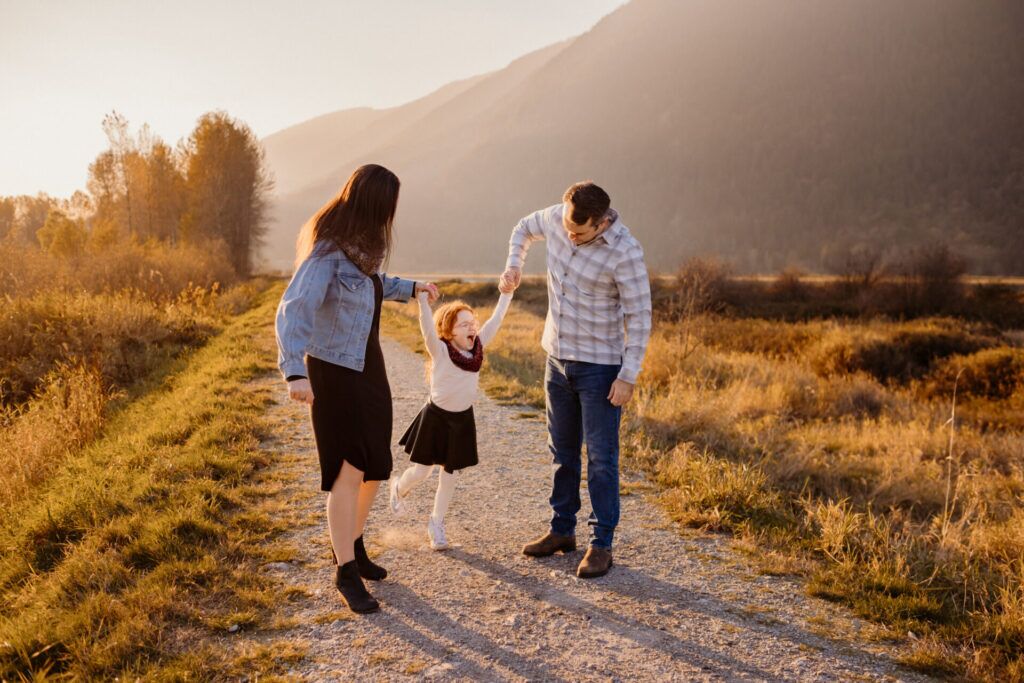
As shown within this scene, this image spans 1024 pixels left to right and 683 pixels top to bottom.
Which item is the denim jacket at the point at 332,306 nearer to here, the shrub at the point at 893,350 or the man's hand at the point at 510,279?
the man's hand at the point at 510,279

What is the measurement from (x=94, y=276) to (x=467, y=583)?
706 inches

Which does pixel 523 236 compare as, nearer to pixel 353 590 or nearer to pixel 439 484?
pixel 439 484

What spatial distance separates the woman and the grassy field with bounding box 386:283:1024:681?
2.66 metres

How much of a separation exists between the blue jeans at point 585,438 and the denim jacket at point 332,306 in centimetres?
132

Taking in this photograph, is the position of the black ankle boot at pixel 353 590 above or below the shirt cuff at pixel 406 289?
below

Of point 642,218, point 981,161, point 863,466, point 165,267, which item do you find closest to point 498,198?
point 642,218

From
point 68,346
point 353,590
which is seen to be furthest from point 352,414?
point 68,346

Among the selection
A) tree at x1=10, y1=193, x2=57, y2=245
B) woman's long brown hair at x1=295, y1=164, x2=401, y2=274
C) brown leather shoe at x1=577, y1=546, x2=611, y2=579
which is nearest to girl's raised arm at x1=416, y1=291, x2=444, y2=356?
woman's long brown hair at x1=295, y1=164, x2=401, y2=274

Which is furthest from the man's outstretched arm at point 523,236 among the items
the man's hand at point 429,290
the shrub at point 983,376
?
the shrub at point 983,376

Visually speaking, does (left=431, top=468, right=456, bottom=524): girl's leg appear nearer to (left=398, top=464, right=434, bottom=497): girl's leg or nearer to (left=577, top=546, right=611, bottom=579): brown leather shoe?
(left=398, top=464, right=434, bottom=497): girl's leg

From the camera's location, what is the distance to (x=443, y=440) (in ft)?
14.2

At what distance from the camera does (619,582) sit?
412cm

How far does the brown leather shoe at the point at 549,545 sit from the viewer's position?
4.46 meters

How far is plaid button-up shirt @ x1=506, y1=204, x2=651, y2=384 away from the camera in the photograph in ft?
13.0
